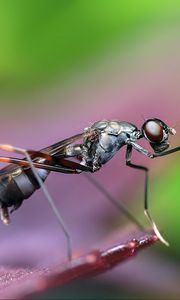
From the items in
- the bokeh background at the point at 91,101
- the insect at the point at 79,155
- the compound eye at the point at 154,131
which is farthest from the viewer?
the compound eye at the point at 154,131

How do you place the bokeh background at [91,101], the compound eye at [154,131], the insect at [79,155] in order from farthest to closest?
1. the compound eye at [154,131]
2. the insect at [79,155]
3. the bokeh background at [91,101]

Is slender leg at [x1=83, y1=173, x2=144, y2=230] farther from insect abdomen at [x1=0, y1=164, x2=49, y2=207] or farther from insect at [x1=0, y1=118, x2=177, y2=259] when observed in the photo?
insect abdomen at [x1=0, y1=164, x2=49, y2=207]

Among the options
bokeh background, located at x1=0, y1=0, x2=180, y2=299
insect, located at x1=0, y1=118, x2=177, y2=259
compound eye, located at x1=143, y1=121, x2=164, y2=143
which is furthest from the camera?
compound eye, located at x1=143, y1=121, x2=164, y2=143

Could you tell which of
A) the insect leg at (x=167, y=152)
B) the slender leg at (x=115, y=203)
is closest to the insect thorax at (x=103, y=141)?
the insect leg at (x=167, y=152)

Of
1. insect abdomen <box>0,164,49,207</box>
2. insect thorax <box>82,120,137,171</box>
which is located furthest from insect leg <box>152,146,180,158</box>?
insect abdomen <box>0,164,49,207</box>

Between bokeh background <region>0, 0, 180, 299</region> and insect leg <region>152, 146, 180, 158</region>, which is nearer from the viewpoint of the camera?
bokeh background <region>0, 0, 180, 299</region>

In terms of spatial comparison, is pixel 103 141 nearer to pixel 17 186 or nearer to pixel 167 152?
pixel 167 152

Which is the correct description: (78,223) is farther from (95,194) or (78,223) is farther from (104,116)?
(104,116)

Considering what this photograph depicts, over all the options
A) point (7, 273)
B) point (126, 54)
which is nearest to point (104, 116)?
point (126, 54)

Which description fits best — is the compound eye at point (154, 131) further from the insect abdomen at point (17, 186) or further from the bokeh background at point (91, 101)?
the insect abdomen at point (17, 186)
